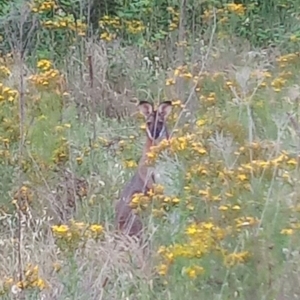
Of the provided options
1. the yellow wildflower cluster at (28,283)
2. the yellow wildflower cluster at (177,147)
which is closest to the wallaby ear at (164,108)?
the yellow wildflower cluster at (177,147)

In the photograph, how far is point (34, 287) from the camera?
3865mm

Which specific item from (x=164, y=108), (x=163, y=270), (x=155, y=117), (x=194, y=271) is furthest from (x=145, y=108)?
(x=194, y=271)

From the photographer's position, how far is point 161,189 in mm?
4207

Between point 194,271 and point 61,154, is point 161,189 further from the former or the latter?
point 61,154

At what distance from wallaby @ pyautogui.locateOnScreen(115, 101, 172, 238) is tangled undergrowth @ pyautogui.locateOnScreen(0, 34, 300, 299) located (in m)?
0.07

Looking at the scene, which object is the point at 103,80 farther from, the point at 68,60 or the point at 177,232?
the point at 177,232

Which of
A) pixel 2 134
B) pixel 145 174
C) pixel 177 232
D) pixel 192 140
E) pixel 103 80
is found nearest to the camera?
pixel 177 232

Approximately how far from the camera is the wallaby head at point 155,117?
5594 mm

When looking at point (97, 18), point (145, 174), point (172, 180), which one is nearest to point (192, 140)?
point (172, 180)

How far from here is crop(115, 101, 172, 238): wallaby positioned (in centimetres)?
479

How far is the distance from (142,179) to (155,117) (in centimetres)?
68

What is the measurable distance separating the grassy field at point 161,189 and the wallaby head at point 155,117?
0.28 ft

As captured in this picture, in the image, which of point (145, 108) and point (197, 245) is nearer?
point (197, 245)

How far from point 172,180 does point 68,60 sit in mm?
2824
